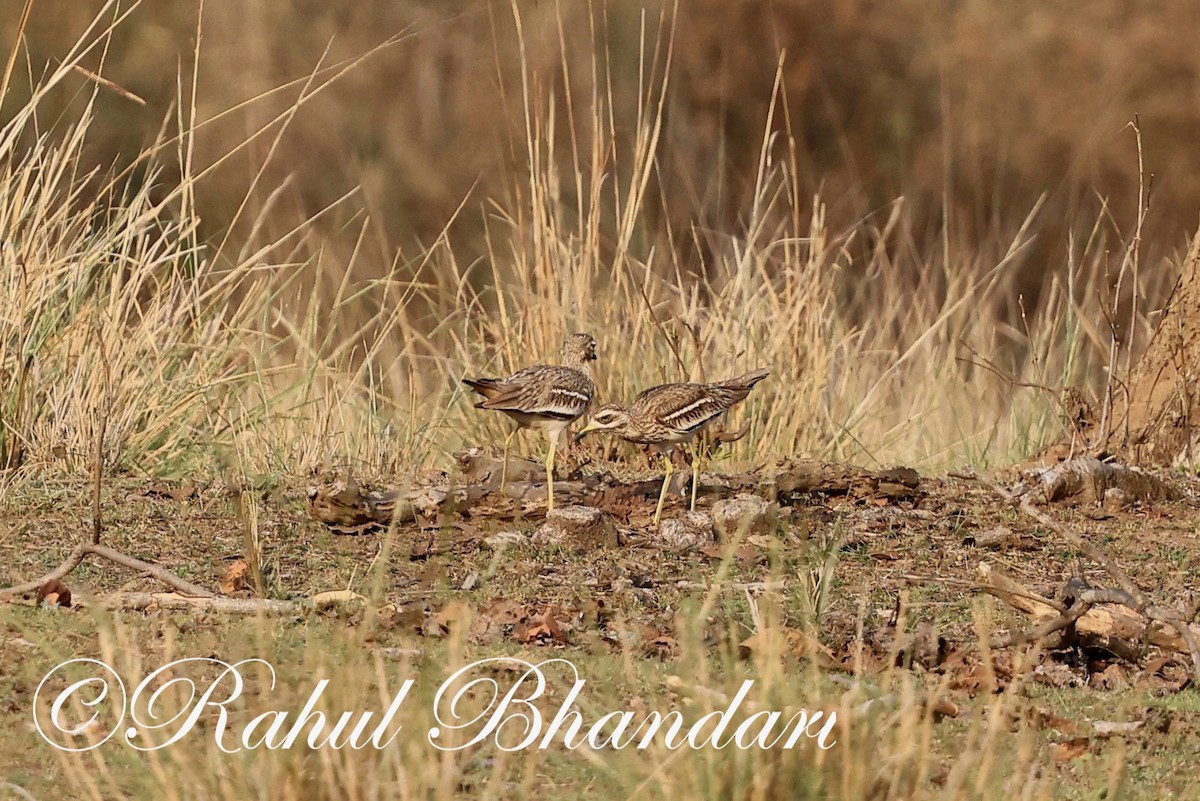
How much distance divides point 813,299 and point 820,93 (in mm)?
10775

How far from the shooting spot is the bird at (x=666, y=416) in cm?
586

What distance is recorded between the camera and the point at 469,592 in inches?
187

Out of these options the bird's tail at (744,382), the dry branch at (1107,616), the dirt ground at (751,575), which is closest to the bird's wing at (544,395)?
the dirt ground at (751,575)

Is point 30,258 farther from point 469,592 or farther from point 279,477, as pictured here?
point 469,592

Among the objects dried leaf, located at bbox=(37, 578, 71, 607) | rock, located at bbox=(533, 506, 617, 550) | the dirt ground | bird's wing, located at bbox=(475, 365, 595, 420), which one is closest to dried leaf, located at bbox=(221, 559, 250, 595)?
the dirt ground

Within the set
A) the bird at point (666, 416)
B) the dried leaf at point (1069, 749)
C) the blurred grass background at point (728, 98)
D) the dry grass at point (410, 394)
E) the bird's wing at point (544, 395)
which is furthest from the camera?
the blurred grass background at point (728, 98)

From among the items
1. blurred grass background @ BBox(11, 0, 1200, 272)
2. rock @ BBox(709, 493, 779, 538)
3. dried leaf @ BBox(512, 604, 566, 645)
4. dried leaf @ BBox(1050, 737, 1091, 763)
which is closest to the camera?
dried leaf @ BBox(1050, 737, 1091, 763)

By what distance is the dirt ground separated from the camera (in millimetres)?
4008

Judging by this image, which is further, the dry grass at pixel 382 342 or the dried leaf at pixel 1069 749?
the dry grass at pixel 382 342

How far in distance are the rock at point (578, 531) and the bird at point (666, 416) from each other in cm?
42

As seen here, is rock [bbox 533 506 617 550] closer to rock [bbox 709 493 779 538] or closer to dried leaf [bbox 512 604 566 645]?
rock [bbox 709 493 779 538]

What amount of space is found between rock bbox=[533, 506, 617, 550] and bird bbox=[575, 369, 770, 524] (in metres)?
0.42

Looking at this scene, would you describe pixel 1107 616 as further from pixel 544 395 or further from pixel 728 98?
pixel 728 98

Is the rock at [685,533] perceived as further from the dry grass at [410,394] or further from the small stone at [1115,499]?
the small stone at [1115,499]
